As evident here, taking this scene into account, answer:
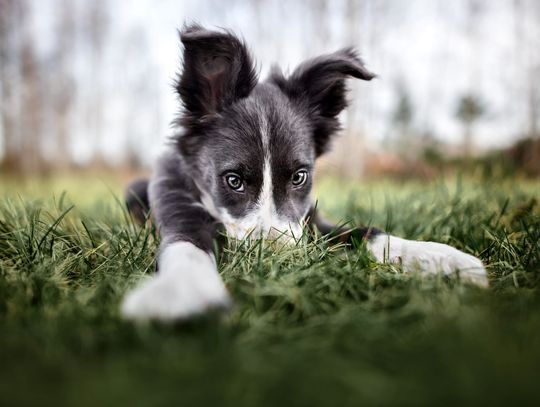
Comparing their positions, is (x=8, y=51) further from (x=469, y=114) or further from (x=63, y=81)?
(x=469, y=114)

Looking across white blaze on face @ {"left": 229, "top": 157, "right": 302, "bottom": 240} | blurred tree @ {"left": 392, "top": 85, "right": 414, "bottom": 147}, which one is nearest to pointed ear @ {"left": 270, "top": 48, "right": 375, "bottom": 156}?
white blaze on face @ {"left": 229, "top": 157, "right": 302, "bottom": 240}

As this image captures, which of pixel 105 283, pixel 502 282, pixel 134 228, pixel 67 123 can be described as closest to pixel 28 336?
pixel 105 283

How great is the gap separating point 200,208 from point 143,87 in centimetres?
4044

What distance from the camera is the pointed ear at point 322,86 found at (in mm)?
3379

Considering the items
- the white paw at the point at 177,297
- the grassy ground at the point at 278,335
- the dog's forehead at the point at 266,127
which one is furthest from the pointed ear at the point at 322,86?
the white paw at the point at 177,297

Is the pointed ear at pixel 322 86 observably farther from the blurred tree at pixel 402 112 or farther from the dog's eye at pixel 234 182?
the blurred tree at pixel 402 112

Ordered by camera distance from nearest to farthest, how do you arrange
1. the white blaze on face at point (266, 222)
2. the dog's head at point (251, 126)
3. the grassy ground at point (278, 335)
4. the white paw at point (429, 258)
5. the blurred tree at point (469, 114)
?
the grassy ground at point (278, 335) < the white paw at point (429, 258) < the white blaze on face at point (266, 222) < the dog's head at point (251, 126) < the blurred tree at point (469, 114)

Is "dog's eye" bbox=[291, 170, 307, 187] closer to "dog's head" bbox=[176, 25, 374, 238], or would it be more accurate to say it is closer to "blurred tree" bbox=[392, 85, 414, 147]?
"dog's head" bbox=[176, 25, 374, 238]

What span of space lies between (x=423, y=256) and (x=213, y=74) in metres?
1.97

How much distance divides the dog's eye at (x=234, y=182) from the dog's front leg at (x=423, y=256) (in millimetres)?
800

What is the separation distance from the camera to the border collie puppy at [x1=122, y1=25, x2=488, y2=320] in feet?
8.80

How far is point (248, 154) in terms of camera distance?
3.00 metres

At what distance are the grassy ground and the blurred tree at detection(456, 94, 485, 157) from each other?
2502 cm

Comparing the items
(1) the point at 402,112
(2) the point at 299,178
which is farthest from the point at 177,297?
(1) the point at 402,112
